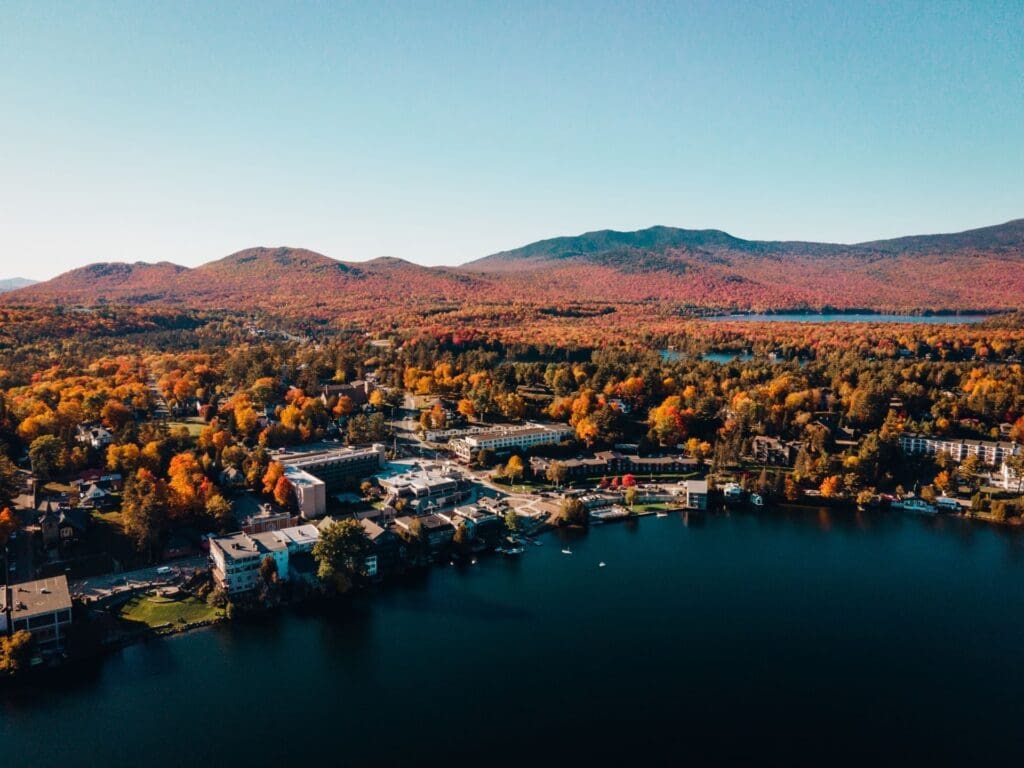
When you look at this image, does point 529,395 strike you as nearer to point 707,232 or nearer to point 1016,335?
point 1016,335

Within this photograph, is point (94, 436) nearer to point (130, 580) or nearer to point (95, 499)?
point (95, 499)

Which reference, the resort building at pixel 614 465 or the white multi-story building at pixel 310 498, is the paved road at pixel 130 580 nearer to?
the white multi-story building at pixel 310 498

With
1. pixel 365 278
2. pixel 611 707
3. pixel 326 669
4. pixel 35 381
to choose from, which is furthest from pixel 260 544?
pixel 365 278

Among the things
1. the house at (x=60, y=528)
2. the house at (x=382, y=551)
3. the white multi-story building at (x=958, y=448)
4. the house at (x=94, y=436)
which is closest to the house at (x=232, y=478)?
the house at (x=60, y=528)

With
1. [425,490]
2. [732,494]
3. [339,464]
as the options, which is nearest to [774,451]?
[732,494]

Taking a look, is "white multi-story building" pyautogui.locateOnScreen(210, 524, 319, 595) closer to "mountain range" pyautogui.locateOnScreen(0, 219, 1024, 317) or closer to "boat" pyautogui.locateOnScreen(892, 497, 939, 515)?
"boat" pyautogui.locateOnScreen(892, 497, 939, 515)
